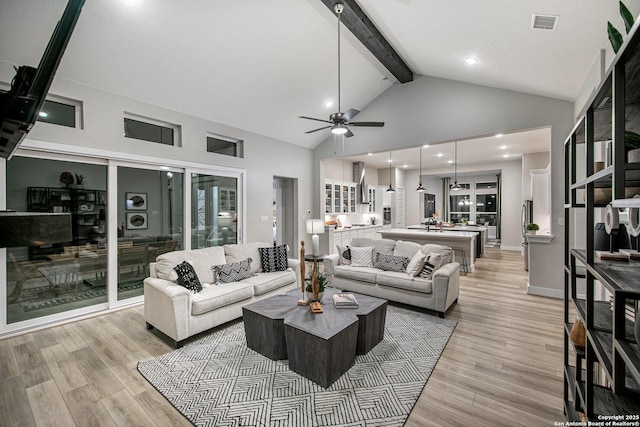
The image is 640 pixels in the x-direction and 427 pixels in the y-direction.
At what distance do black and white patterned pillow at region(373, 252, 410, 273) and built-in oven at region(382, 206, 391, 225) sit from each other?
600 centimetres

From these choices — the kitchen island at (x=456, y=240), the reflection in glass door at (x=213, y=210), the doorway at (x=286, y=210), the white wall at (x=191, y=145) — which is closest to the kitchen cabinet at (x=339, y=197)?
the white wall at (x=191, y=145)

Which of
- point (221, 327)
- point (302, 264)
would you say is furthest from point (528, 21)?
point (221, 327)

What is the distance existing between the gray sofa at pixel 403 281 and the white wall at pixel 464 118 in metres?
1.92

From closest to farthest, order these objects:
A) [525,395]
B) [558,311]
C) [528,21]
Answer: [525,395], [528,21], [558,311]

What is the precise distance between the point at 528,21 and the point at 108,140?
5.24m

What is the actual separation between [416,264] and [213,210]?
378cm

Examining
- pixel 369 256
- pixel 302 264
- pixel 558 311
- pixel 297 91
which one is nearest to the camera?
pixel 302 264

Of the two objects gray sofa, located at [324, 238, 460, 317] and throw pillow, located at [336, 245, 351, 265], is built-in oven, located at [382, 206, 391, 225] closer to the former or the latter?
gray sofa, located at [324, 238, 460, 317]

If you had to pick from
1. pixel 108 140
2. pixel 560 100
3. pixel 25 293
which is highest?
pixel 560 100

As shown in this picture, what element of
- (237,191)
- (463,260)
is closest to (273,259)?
(237,191)

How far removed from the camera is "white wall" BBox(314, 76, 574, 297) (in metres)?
4.38

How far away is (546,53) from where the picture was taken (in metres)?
3.27

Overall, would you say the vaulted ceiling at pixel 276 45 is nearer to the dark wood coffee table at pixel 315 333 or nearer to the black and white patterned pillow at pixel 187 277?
the black and white patterned pillow at pixel 187 277

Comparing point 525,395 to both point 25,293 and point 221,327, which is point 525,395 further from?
point 25,293
